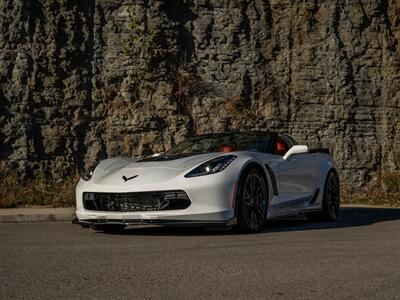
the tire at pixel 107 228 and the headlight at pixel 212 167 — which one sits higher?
the headlight at pixel 212 167

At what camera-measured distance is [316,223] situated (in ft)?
38.4

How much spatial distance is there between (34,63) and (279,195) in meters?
9.00

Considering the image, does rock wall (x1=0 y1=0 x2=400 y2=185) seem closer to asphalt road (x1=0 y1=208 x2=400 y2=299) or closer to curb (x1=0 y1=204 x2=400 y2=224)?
curb (x1=0 y1=204 x2=400 y2=224)

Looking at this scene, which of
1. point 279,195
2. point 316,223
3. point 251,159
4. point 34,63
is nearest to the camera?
point 251,159

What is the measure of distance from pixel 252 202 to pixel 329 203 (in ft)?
9.10

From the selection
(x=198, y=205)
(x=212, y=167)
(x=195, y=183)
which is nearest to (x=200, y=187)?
(x=195, y=183)

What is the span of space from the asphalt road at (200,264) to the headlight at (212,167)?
2.32 feet

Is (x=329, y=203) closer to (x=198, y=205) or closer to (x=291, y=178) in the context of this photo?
(x=291, y=178)

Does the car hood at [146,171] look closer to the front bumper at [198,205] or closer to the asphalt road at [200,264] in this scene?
the front bumper at [198,205]

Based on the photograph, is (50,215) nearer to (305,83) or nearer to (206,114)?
(206,114)

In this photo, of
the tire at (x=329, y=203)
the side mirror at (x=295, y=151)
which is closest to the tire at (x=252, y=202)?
the side mirror at (x=295, y=151)

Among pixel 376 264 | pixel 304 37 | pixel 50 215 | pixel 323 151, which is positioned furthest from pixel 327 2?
pixel 376 264

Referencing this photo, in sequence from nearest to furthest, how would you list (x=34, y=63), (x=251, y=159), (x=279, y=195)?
1. (x=251, y=159)
2. (x=279, y=195)
3. (x=34, y=63)

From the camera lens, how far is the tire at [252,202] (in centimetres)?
928
